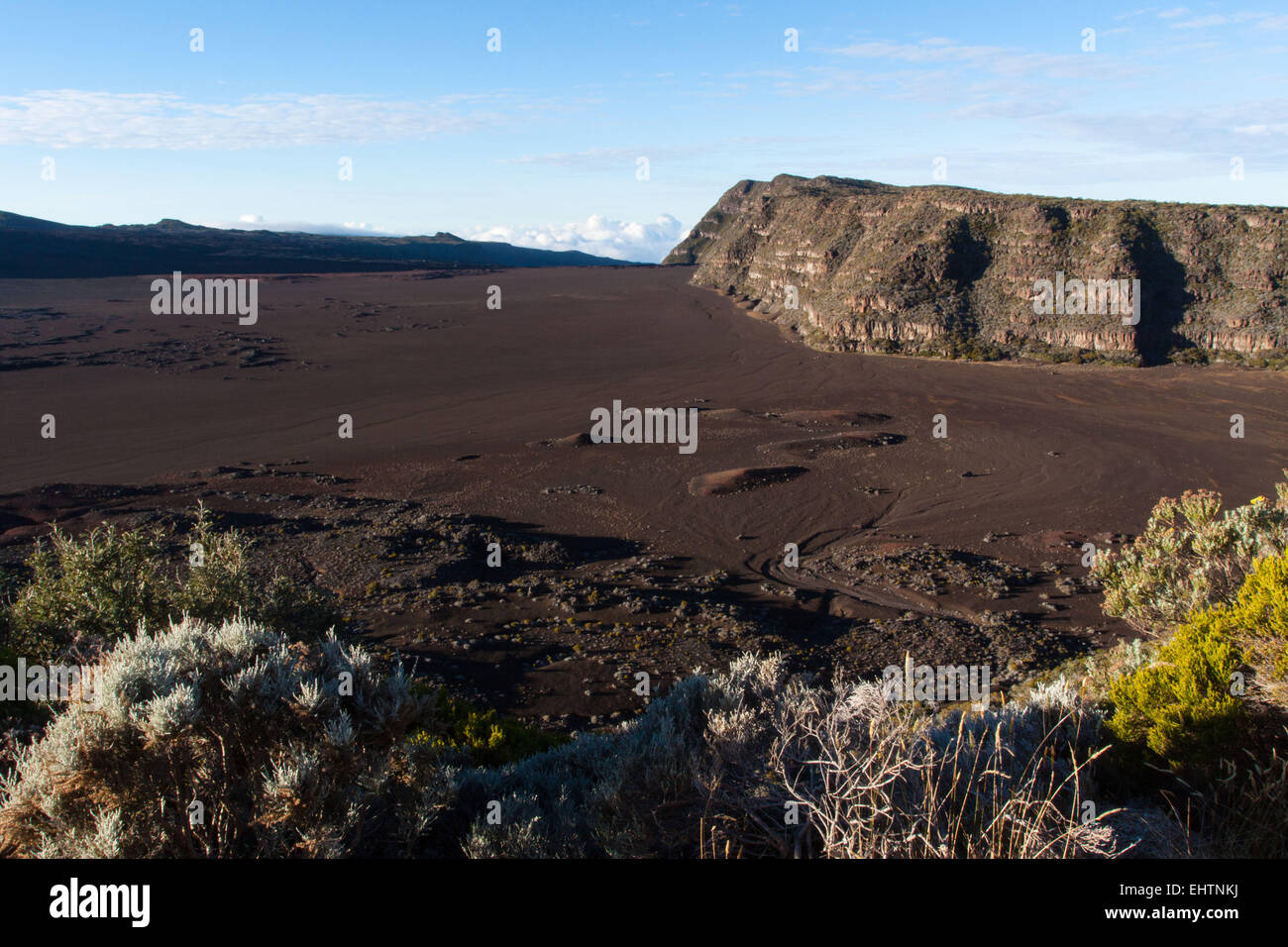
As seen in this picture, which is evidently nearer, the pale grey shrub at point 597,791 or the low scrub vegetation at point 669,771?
the low scrub vegetation at point 669,771

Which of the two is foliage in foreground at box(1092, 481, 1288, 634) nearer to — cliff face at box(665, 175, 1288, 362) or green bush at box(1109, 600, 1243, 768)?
green bush at box(1109, 600, 1243, 768)

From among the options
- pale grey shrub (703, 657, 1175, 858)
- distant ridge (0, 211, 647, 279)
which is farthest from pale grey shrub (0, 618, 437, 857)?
distant ridge (0, 211, 647, 279)

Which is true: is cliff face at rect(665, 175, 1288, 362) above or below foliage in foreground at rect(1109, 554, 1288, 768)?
above

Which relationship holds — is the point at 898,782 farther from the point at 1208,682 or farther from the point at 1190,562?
the point at 1190,562

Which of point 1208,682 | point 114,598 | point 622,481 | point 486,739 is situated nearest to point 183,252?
point 622,481

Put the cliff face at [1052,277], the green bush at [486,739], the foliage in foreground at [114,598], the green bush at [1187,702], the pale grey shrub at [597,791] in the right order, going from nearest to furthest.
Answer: the pale grey shrub at [597,791], the green bush at [1187,702], the green bush at [486,739], the foliage in foreground at [114,598], the cliff face at [1052,277]

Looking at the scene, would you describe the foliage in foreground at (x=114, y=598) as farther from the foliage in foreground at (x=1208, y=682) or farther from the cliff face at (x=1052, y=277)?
the cliff face at (x=1052, y=277)

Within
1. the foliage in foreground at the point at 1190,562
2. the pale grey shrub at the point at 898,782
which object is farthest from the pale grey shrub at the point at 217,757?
the foliage in foreground at the point at 1190,562
